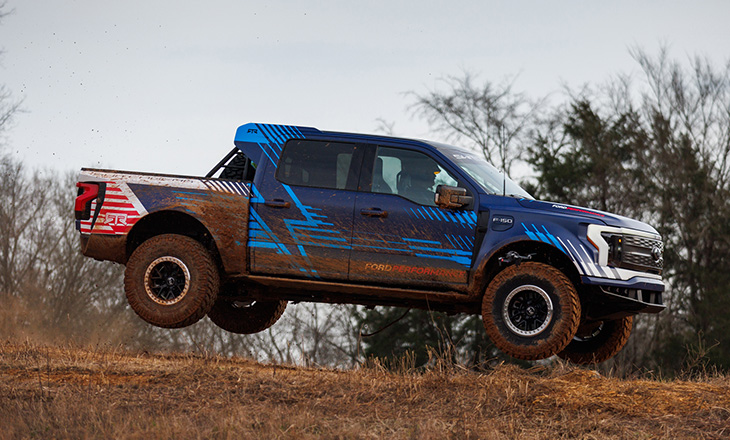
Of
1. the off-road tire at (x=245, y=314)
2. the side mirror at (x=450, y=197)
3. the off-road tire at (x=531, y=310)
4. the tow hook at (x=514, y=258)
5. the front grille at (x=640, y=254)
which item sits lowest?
the off-road tire at (x=245, y=314)

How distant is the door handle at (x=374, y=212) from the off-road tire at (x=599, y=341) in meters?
2.70

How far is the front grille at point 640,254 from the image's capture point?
8008 millimetres

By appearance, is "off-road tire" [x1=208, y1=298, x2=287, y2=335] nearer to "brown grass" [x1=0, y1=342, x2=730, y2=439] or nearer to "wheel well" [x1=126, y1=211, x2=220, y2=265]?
"wheel well" [x1=126, y1=211, x2=220, y2=265]

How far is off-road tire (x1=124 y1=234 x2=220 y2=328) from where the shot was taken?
28.2ft

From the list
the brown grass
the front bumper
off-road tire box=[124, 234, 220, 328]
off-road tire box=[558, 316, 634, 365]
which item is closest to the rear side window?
off-road tire box=[124, 234, 220, 328]

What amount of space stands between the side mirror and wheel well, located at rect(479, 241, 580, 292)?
621mm

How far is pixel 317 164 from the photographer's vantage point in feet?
28.1

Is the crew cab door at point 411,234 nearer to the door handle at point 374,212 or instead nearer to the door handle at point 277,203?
the door handle at point 374,212

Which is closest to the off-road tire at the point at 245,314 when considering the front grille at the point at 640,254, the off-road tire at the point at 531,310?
the off-road tire at the point at 531,310

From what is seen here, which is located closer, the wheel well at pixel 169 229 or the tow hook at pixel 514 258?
the tow hook at pixel 514 258

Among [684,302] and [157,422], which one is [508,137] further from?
[157,422]

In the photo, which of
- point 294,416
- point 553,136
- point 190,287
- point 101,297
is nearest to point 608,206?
point 553,136

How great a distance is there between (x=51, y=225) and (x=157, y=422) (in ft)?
97.4

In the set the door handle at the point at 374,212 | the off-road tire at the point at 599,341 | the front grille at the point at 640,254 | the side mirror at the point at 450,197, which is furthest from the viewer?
the off-road tire at the point at 599,341
